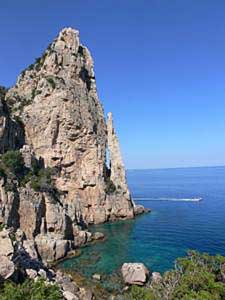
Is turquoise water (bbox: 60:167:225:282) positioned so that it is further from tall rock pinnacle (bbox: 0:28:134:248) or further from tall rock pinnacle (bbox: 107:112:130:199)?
tall rock pinnacle (bbox: 107:112:130:199)

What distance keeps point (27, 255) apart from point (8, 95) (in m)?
49.7

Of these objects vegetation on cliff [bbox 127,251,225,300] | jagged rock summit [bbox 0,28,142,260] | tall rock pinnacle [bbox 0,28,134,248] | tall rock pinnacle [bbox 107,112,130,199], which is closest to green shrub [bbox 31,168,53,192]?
jagged rock summit [bbox 0,28,142,260]

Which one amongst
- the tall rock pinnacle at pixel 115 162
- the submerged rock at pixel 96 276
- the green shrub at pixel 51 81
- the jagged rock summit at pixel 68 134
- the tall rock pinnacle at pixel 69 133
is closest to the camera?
the submerged rock at pixel 96 276

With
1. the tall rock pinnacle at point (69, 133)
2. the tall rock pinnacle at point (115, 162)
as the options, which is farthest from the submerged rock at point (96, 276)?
the tall rock pinnacle at point (115, 162)

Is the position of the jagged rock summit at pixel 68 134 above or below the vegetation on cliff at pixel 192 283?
above

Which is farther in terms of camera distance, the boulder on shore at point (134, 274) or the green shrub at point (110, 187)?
the green shrub at point (110, 187)

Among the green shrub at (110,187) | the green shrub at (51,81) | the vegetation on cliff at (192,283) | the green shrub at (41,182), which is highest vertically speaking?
the green shrub at (51,81)

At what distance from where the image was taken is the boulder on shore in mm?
36344

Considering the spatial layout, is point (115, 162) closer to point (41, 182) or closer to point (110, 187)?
point (110, 187)

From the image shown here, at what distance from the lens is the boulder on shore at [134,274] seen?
3634 centimetres

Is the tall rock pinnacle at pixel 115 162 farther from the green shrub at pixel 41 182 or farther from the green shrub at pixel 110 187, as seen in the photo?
the green shrub at pixel 41 182

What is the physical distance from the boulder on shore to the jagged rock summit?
73.2 ft

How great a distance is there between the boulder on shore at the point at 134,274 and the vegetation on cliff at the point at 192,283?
12028 millimetres

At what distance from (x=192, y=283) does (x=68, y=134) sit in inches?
2222
